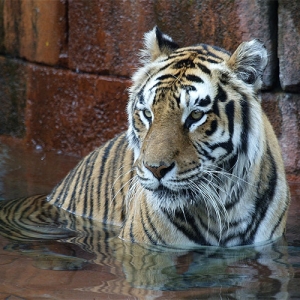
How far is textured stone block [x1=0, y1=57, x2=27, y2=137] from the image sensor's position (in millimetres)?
7398

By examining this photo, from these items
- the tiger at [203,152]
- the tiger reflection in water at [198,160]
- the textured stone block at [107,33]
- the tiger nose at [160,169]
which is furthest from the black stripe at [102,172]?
the textured stone block at [107,33]

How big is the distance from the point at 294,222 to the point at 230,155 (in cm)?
109

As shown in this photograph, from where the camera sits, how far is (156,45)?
4.14 metres

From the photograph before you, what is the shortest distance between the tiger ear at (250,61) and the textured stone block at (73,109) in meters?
2.74

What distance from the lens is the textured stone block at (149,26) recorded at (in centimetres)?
561

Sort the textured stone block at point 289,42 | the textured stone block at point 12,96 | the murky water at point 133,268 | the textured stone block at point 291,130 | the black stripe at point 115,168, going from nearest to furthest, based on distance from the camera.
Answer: the murky water at point 133,268
the black stripe at point 115,168
the textured stone block at point 289,42
the textured stone block at point 291,130
the textured stone block at point 12,96

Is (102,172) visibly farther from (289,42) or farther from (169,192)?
(289,42)

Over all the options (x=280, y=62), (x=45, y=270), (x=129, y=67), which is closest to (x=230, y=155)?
(x=45, y=270)

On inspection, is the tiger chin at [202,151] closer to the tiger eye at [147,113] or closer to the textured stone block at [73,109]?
the tiger eye at [147,113]

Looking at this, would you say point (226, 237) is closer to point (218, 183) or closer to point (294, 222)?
point (218, 183)

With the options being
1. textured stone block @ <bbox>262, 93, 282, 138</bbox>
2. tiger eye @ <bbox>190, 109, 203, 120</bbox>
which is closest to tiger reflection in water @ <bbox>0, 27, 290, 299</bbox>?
tiger eye @ <bbox>190, 109, 203, 120</bbox>

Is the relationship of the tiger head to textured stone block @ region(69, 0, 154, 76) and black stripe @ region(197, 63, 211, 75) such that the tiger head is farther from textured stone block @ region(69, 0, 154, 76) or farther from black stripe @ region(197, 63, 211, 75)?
textured stone block @ region(69, 0, 154, 76)

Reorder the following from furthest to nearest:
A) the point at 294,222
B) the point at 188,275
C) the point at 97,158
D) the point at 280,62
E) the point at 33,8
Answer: the point at 33,8 → the point at 280,62 → the point at 97,158 → the point at 294,222 → the point at 188,275

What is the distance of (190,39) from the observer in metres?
6.02
